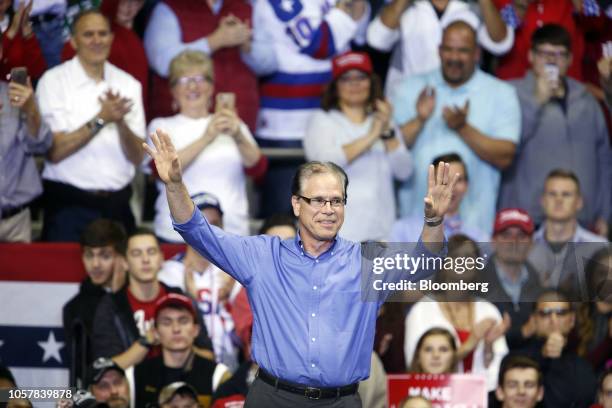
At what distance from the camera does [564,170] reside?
27.1ft

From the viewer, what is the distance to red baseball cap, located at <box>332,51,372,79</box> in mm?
8164

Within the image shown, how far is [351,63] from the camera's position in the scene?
8164 millimetres

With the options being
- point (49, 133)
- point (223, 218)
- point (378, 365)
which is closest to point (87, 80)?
point (49, 133)

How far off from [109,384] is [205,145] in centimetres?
173

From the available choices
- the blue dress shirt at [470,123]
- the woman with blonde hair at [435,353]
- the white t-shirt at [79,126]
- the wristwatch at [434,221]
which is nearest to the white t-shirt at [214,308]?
the white t-shirt at [79,126]

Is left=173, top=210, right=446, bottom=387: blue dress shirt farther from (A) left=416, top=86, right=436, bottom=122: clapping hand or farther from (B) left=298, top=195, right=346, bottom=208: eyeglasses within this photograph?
(A) left=416, top=86, right=436, bottom=122: clapping hand

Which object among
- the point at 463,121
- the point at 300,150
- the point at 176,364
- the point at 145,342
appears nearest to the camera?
the point at 176,364

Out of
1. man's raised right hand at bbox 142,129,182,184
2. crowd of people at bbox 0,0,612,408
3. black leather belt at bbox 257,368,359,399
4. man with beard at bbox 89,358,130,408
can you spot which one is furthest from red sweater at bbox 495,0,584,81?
man's raised right hand at bbox 142,129,182,184

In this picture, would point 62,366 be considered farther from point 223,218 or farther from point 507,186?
point 507,186

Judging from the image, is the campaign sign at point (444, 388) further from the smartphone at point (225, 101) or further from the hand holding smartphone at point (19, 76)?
the hand holding smartphone at point (19, 76)

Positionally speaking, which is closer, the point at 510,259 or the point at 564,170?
the point at 510,259

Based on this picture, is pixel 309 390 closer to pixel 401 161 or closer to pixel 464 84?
pixel 401 161

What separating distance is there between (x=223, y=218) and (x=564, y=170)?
7.19 feet

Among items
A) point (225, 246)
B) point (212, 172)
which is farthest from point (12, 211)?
point (225, 246)
